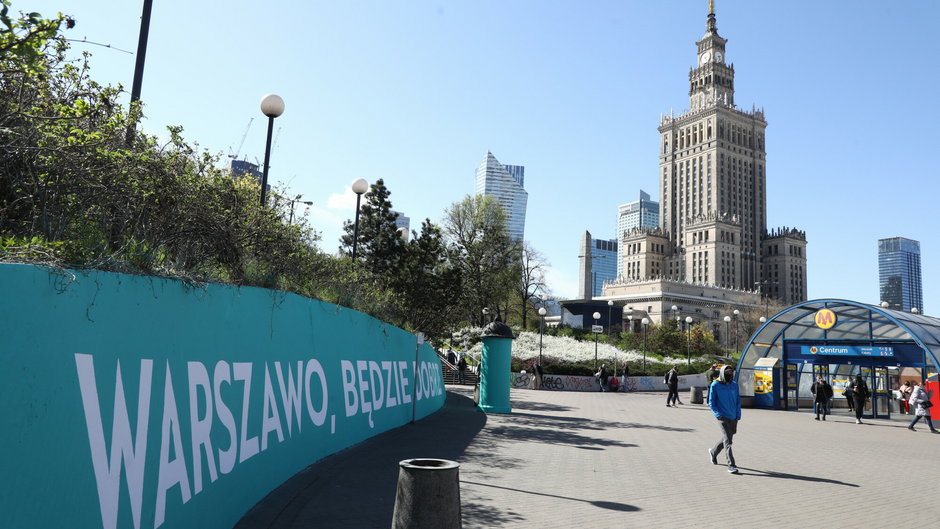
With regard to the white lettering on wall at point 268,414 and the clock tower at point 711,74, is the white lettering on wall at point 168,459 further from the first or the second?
the clock tower at point 711,74

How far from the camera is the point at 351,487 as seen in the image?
25.0 feet

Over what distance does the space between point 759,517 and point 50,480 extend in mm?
7107

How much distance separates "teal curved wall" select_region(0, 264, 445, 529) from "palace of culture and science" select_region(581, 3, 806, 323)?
14460 cm

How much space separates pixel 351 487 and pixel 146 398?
3886mm

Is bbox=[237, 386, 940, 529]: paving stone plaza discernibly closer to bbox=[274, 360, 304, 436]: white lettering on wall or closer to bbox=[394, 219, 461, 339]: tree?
bbox=[274, 360, 304, 436]: white lettering on wall

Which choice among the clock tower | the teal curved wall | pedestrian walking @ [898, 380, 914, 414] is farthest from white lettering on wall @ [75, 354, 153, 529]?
the clock tower

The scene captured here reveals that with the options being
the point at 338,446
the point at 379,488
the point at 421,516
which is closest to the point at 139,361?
the point at 421,516

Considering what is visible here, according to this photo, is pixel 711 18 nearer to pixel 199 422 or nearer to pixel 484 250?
pixel 484 250

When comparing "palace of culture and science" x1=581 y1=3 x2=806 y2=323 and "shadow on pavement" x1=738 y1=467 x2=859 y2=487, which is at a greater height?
"palace of culture and science" x1=581 y1=3 x2=806 y2=323

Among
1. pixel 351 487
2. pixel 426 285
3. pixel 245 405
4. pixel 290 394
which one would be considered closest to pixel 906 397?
pixel 426 285

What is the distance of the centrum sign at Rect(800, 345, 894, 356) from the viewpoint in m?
23.4

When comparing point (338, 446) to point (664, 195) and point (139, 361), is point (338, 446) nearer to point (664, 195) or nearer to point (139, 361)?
point (139, 361)

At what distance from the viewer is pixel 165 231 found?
749cm

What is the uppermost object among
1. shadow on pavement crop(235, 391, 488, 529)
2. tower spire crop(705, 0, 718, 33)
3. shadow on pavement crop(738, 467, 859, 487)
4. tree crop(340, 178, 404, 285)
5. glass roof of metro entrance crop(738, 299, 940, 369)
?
tower spire crop(705, 0, 718, 33)
